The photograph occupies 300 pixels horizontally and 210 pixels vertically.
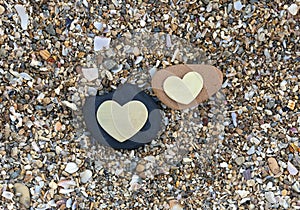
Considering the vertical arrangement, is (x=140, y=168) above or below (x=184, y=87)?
below

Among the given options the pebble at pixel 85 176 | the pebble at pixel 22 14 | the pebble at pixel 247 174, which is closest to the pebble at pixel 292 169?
the pebble at pixel 247 174

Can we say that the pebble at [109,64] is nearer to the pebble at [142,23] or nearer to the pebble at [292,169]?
the pebble at [142,23]

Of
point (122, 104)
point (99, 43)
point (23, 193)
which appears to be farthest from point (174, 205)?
point (99, 43)

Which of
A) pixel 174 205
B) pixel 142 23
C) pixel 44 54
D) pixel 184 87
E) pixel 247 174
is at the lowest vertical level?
pixel 174 205

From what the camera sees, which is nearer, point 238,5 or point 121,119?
point 121,119

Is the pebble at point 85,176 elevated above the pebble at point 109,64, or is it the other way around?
the pebble at point 109,64

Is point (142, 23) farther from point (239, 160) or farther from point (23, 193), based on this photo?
point (23, 193)
